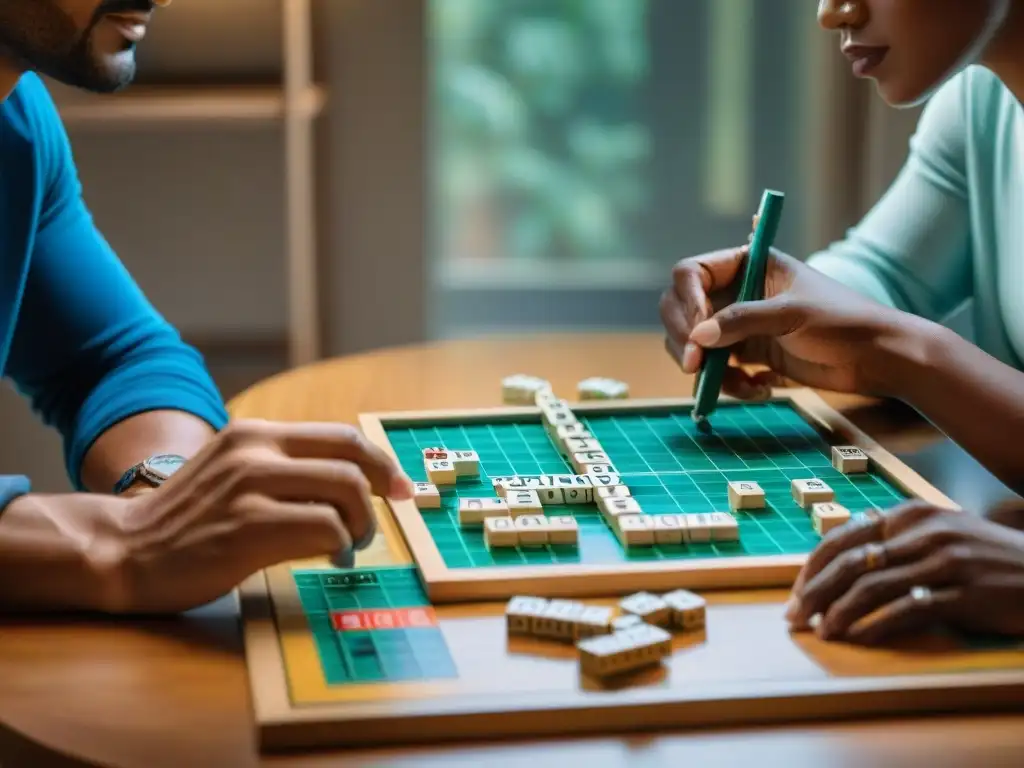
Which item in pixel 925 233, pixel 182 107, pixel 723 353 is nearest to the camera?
pixel 723 353

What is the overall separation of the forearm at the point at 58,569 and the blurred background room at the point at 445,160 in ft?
7.12

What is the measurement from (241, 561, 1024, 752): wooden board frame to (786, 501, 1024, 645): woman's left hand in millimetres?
60

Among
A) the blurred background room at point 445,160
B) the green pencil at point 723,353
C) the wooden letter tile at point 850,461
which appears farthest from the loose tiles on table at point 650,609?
the blurred background room at point 445,160

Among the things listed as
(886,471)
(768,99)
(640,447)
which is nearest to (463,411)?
(640,447)

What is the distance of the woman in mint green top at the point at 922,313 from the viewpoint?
98cm

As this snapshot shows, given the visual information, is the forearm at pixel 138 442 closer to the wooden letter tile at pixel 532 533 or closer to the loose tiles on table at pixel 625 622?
the wooden letter tile at pixel 532 533

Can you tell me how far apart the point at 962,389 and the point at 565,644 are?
21.7 inches

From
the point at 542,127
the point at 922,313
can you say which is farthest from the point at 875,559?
the point at 542,127

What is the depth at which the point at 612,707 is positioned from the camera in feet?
2.83

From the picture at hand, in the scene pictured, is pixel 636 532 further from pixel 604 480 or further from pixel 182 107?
pixel 182 107

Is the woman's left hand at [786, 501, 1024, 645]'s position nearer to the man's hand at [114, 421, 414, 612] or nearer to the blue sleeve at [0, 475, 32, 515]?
the man's hand at [114, 421, 414, 612]

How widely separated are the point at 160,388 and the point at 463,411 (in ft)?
1.04

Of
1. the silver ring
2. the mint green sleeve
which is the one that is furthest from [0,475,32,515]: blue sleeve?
the mint green sleeve

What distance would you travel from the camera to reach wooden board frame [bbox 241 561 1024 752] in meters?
0.85
